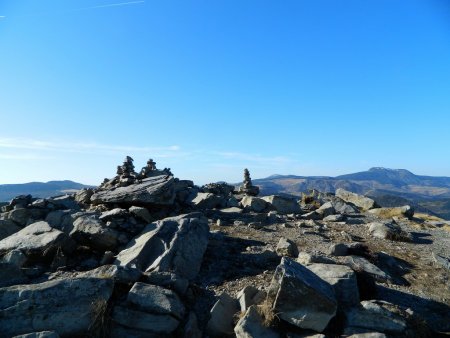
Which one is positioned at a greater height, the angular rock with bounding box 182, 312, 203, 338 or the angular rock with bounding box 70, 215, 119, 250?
the angular rock with bounding box 70, 215, 119, 250

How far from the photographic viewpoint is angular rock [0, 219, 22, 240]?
19.0 metres

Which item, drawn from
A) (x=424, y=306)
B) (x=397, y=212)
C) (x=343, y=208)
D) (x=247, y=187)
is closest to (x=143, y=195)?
(x=424, y=306)

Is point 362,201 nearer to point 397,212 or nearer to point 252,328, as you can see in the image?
point 397,212

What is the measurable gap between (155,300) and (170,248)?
152 inches

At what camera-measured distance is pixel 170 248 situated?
1487 centimetres

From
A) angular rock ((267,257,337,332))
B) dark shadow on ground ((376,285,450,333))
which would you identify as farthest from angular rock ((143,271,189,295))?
dark shadow on ground ((376,285,450,333))

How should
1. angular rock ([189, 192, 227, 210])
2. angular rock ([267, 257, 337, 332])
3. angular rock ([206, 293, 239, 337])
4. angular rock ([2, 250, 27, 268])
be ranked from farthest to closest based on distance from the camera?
angular rock ([189, 192, 227, 210]) < angular rock ([2, 250, 27, 268]) < angular rock ([206, 293, 239, 337]) < angular rock ([267, 257, 337, 332])

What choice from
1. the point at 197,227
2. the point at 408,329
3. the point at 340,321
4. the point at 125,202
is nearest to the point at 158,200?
the point at 125,202

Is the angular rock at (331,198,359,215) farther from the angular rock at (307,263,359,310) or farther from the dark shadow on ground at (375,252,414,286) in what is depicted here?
the angular rock at (307,263,359,310)

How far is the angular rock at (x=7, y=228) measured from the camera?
1903 cm

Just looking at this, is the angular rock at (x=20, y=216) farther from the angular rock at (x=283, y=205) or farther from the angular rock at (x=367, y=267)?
the angular rock at (x=283, y=205)

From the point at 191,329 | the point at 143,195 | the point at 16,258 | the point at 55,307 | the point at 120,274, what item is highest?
the point at 143,195

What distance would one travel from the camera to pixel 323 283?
11.8 m

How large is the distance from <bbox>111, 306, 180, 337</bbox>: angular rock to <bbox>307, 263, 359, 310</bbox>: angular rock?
5526 mm
